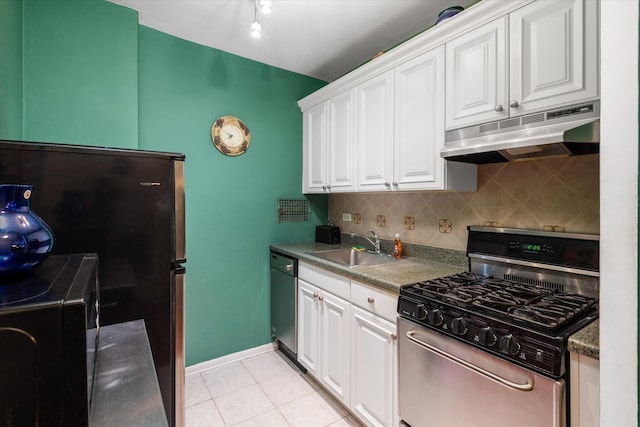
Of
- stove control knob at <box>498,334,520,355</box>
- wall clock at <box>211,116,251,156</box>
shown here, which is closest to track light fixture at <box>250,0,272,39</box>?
wall clock at <box>211,116,251,156</box>

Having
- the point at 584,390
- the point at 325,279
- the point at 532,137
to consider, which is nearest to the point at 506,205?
the point at 532,137

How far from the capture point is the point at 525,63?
132 centimetres

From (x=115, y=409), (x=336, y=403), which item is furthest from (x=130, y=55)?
(x=336, y=403)

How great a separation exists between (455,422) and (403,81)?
5.85 feet

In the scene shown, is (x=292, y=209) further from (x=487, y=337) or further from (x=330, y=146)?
(x=487, y=337)

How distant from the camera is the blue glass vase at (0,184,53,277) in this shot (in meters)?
0.58

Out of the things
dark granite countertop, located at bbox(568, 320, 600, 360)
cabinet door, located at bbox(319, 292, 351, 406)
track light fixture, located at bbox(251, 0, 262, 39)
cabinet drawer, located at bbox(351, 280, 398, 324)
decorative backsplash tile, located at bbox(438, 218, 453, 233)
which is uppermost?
track light fixture, located at bbox(251, 0, 262, 39)

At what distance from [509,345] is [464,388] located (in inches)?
11.6

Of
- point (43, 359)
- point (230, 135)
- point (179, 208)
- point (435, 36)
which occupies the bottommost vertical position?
point (43, 359)

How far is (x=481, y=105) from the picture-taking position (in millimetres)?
1478

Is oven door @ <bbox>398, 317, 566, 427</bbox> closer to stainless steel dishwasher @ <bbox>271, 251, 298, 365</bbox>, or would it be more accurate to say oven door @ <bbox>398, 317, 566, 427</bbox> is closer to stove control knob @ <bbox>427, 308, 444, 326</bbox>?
stove control knob @ <bbox>427, 308, 444, 326</bbox>

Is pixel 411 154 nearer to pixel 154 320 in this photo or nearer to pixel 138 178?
pixel 138 178

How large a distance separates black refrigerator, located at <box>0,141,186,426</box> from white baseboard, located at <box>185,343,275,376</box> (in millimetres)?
995

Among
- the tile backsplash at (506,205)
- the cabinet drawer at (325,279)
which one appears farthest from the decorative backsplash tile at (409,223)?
the cabinet drawer at (325,279)
